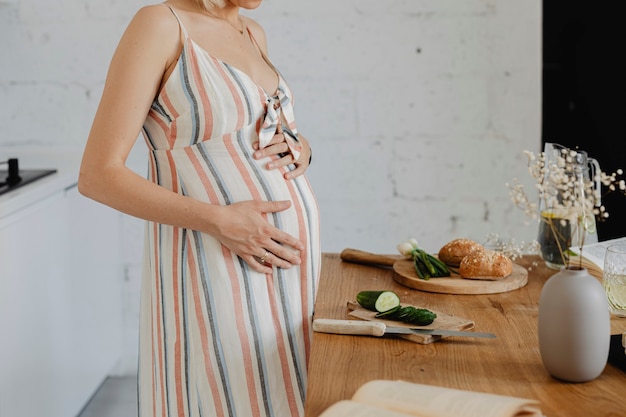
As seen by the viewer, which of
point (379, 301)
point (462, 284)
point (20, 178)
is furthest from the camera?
point (20, 178)

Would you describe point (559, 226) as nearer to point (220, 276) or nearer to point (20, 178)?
point (220, 276)

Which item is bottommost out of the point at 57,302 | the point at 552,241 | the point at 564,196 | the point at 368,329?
the point at 57,302

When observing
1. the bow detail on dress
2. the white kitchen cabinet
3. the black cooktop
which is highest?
the bow detail on dress

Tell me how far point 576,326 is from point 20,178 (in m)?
1.90

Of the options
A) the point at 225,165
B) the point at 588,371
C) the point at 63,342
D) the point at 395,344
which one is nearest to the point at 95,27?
the point at 63,342

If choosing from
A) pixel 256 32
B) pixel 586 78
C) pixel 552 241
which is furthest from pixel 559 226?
pixel 586 78

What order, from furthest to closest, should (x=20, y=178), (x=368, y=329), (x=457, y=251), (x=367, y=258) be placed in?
(x=20, y=178) < (x=367, y=258) < (x=457, y=251) < (x=368, y=329)

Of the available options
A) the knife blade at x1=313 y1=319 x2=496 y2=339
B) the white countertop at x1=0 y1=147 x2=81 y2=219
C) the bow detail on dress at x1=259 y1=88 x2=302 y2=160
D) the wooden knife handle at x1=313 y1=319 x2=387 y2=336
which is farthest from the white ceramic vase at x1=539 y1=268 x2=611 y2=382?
the white countertop at x1=0 y1=147 x2=81 y2=219

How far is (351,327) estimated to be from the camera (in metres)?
1.46

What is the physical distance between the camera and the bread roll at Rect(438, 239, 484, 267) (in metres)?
1.85

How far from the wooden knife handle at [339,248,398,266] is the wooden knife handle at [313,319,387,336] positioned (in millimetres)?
489

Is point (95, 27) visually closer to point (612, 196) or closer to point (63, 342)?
point (63, 342)

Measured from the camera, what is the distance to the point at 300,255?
5.64ft

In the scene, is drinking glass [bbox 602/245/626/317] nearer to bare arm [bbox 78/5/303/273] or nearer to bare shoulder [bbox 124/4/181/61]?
bare arm [bbox 78/5/303/273]
